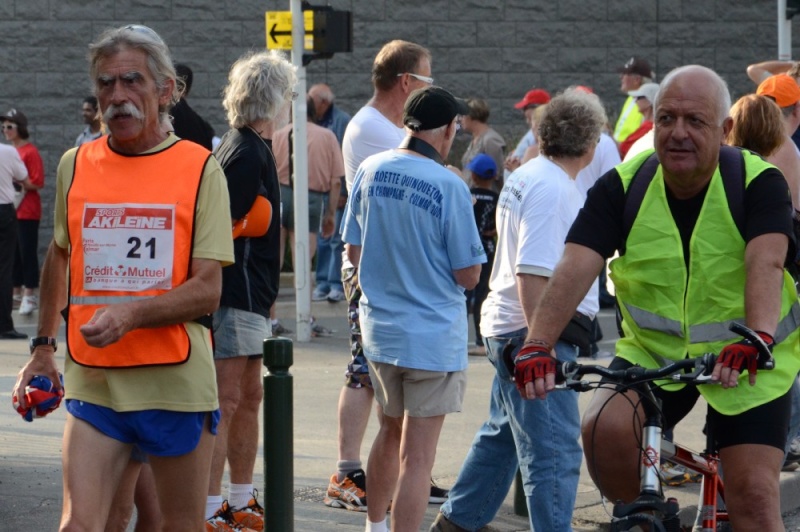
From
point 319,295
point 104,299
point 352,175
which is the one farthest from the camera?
point 319,295

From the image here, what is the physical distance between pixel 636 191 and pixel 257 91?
219cm

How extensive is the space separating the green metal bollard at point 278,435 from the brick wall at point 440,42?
12068 millimetres

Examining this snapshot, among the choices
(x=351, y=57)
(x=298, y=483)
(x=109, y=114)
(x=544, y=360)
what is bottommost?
(x=298, y=483)

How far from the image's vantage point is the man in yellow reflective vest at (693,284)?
405 centimetres

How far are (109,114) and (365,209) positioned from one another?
64.0 inches

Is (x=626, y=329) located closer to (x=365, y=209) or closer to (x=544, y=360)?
(x=544, y=360)

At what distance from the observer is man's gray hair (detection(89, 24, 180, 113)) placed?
4.28m

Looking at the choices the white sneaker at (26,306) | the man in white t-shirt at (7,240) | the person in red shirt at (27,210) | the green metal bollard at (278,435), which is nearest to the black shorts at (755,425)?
the green metal bollard at (278,435)

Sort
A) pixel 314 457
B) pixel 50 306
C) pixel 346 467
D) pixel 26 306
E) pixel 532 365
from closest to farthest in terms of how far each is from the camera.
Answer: pixel 532 365
pixel 50 306
pixel 346 467
pixel 314 457
pixel 26 306

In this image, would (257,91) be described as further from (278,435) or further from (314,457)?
(314,457)

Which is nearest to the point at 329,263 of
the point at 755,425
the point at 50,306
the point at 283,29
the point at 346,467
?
the point at 283,29

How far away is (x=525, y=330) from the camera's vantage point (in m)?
5.67

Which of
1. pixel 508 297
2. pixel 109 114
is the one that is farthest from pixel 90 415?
pixel 508 297

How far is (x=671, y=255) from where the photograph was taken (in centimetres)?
420
